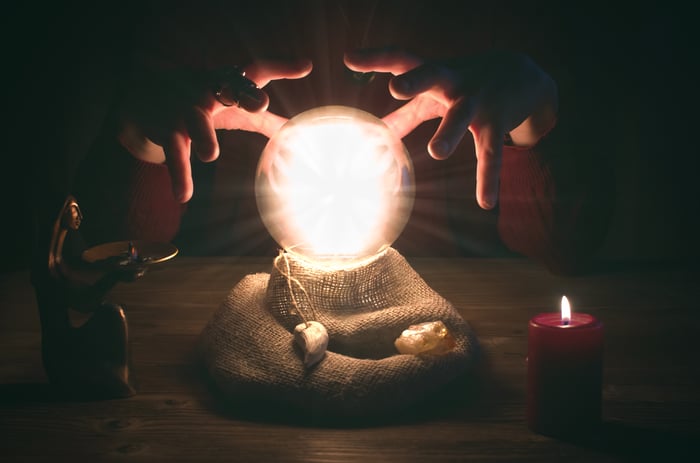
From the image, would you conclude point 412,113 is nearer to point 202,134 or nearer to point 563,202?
point 202,134

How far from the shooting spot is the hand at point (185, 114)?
3.57ft

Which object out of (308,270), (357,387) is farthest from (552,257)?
(357,387)

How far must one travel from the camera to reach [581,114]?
190 centimetres

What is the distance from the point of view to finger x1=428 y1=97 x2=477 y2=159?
3.37 feet

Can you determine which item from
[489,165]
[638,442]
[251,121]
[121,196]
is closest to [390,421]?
[638,442]

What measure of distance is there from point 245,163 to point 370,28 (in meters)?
0.54

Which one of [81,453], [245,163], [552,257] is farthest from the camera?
[245,163]

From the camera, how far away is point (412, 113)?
128cm

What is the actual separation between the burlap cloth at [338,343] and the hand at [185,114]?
23 cm

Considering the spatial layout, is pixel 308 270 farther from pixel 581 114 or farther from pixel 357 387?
pixel 581 114

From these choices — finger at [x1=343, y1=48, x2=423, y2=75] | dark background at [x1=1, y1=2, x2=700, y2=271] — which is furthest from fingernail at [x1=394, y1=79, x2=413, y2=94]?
dark background at [x1=1, y1=2, x2=700, y2=271]

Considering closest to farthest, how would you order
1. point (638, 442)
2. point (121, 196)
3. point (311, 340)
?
point (638, 442) → point (311, 340) → point (121, 196)

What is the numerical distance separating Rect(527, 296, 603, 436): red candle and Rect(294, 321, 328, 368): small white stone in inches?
11.5

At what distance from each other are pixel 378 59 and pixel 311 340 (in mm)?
468
